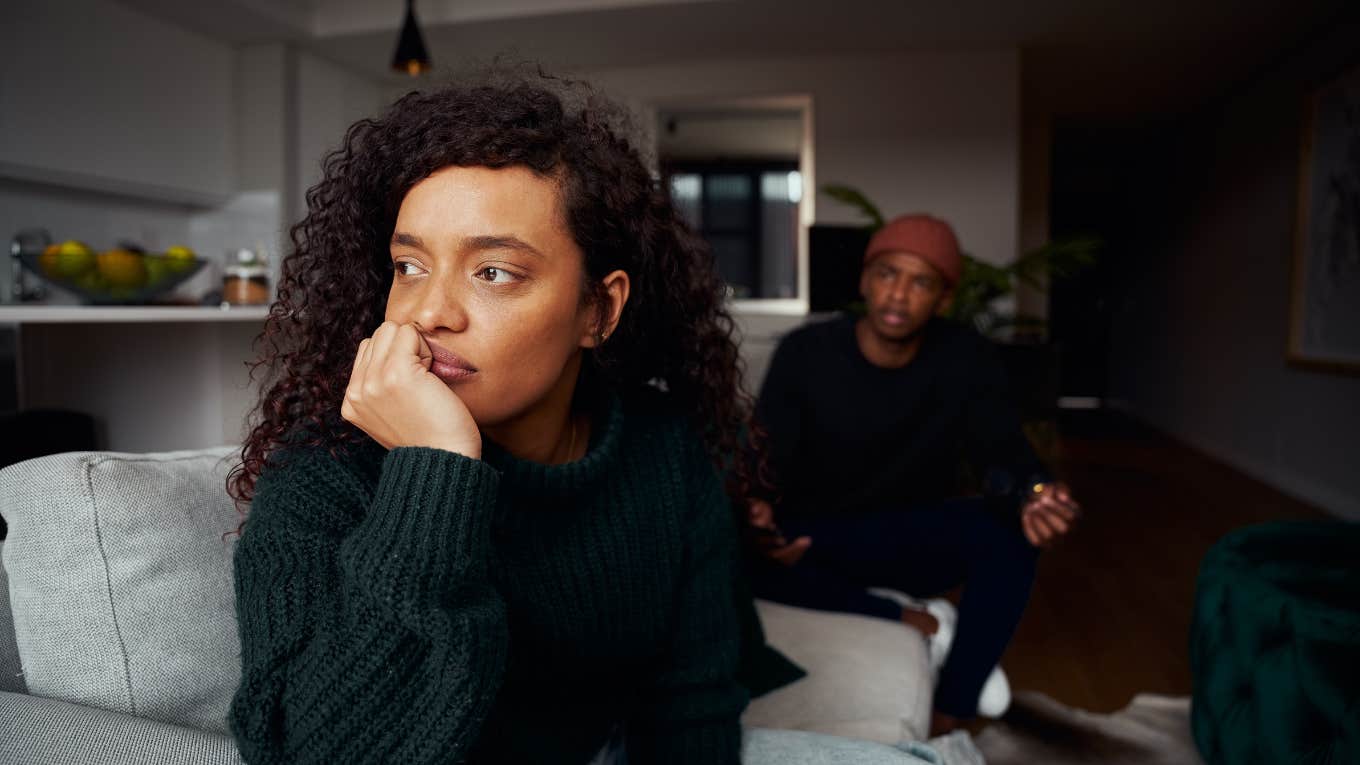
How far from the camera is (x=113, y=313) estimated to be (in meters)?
1.99

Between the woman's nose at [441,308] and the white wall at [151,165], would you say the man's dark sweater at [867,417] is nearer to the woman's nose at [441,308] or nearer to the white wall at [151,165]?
the white wall at [151,165]

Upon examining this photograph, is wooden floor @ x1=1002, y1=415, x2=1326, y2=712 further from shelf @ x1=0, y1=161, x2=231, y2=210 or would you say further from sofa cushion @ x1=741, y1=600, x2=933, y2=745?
shelf @ x1=0, y1=161, x2=231, y2=210

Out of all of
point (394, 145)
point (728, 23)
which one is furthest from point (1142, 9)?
point (394, 145)

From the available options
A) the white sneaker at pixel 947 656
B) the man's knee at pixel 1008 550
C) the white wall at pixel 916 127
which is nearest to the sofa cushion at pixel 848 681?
the white sneaker at pixel 947 656

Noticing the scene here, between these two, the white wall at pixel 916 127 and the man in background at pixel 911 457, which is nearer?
the man in background at pixel 911 457

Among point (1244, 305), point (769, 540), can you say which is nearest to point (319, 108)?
point (769, 540)

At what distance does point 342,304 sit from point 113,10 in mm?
4197

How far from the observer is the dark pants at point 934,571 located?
1.95 m

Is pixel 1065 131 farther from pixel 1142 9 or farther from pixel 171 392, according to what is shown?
pixel 171 392

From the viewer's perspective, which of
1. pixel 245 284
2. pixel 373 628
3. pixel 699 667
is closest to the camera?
pixel 373 628

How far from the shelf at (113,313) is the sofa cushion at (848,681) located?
1.17 meters

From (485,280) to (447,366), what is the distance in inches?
3.4

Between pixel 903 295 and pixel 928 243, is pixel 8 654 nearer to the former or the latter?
pixel 903 295

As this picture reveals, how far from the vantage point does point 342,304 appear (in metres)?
0.98
